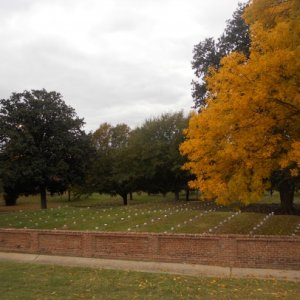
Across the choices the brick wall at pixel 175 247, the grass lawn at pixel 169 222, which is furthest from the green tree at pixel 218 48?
the brick wall at pixel 175 247

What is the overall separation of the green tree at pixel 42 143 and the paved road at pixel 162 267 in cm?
2710

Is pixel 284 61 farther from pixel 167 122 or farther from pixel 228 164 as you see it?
pixel 167 122

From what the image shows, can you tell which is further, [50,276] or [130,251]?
[130,251]

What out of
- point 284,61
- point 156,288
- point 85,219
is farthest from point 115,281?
point 85,219

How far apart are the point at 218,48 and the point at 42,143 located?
21.0m

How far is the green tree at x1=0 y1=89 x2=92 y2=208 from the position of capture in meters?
41.4

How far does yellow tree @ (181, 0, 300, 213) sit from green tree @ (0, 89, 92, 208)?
92.8 feet

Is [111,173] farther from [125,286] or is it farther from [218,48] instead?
[125,286]

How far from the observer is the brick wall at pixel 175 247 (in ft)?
41.9

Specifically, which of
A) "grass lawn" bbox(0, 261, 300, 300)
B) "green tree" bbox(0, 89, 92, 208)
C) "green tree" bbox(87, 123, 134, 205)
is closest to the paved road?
"grass lawn" bbox(0, 261, 300, 300)

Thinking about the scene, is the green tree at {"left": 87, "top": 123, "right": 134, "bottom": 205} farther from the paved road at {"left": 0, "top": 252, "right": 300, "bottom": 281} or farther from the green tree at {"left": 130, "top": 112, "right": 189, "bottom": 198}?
the paved road at {"left": 0, "top": 252, "right": 300, "bottom": 281}

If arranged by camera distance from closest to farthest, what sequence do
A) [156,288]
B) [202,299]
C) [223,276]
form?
[202,299] < [156,288] < [223,276]

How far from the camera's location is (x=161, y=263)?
1345cm

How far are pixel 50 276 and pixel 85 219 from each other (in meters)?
16.6
